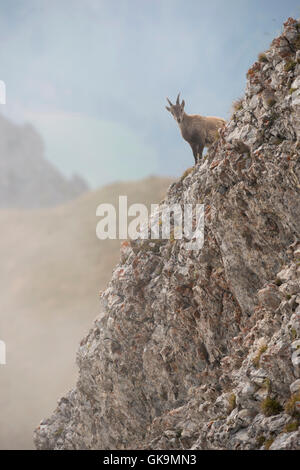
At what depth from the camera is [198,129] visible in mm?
27234

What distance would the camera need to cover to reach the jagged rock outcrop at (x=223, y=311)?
17031mm

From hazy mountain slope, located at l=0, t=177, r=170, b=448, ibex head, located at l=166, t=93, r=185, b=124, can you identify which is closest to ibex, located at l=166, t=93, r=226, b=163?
ibex head, located at l=166, t=93, r=185, b=124

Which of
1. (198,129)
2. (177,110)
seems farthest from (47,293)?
(198,129)

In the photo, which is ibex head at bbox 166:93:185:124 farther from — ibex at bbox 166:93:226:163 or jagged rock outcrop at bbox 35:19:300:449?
jagged rock outcrop at bbox 35:19:300:449

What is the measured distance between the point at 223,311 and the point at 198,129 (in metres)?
10.5

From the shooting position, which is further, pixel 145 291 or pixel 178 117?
pixel 178 117

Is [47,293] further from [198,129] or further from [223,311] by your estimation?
→ [223,311]

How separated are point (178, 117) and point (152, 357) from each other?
13.3 meters

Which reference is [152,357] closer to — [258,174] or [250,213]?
[250,213]

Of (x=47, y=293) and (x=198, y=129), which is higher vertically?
(x=47, y=293)

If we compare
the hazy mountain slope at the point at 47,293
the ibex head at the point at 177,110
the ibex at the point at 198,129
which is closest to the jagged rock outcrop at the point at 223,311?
the ibex at the point at 198,129

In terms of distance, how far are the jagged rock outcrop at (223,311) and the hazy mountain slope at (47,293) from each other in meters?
58.2

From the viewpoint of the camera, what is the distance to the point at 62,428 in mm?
33156

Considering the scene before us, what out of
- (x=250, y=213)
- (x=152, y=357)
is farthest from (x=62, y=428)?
(x=250, y=213)
